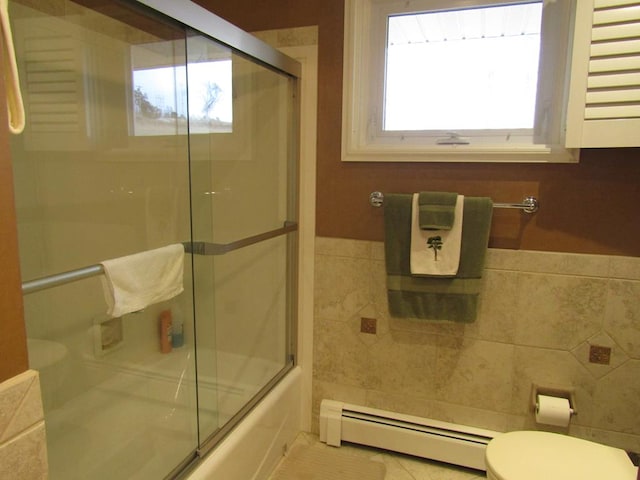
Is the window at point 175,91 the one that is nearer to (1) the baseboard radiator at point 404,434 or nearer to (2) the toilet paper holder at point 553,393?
(1) the baseboard radiator at point 404,434

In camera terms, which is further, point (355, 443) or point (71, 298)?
point (355, 443)

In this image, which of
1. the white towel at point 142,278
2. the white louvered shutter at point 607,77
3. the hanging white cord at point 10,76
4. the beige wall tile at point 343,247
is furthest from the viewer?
the beige wall tile at point 343,247

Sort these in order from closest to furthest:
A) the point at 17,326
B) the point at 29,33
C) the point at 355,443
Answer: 1. the point at 17,326
2. the point at 29,33
3. the point at 355,443

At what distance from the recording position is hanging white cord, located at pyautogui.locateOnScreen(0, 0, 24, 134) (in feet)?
2.27

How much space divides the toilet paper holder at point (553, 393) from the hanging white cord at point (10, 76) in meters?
1.90

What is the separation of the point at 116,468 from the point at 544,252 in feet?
5.63

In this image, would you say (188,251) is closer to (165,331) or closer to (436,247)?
(165,331)

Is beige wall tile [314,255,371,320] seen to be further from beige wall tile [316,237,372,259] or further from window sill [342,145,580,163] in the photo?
window sill [342,145,580,163]

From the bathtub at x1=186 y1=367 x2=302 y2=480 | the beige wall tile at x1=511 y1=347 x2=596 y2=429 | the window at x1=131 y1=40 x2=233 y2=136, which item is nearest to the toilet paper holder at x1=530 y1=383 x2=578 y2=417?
the beige wall tile at x1=511 y1=347 x2=596 y2=429

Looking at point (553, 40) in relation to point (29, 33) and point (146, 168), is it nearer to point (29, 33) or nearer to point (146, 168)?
point (146, 168)

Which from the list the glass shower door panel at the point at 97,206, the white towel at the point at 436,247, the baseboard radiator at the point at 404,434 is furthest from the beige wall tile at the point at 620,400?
the glass shower door panel at the point at 97,206

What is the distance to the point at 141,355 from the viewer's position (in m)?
1.83

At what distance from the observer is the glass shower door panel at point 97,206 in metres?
1.40

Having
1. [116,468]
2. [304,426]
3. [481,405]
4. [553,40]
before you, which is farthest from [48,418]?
[553,40]
